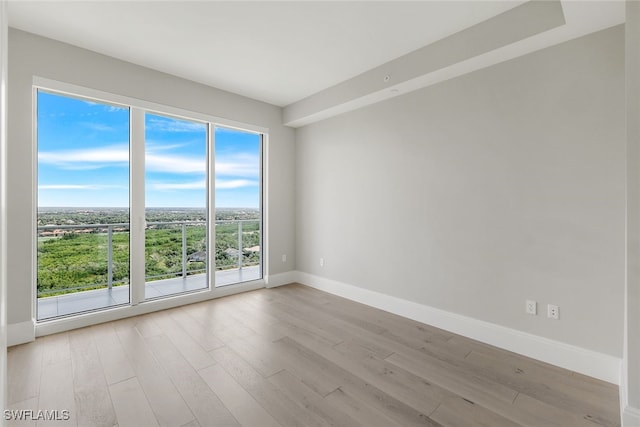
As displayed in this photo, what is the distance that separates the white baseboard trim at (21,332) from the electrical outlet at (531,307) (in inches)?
177

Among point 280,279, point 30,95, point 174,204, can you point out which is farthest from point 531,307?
point 30,95

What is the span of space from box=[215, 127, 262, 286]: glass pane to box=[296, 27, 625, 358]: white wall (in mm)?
1604

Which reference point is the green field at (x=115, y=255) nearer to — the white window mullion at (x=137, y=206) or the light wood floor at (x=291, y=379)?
the white window mullion at (x=137, y=206)

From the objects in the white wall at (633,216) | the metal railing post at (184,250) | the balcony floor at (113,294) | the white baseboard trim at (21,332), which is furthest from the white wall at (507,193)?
the white baseboard trim at (21,332)

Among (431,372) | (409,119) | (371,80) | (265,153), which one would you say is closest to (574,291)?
(431,372)

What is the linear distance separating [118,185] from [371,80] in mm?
3182

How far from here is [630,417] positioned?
4.88ft

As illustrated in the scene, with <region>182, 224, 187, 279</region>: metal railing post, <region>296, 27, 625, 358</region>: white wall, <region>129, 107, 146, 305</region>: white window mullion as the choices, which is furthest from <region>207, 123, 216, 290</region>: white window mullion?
<region>296, 27, 625, 358</region>: white wall

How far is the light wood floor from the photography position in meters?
1.71

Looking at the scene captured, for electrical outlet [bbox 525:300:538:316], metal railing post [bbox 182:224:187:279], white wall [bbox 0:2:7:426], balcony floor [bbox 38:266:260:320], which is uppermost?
white wall [bbox 0:2:7:426]

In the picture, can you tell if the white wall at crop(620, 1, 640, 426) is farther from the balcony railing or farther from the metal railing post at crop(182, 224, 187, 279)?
the metal railing post at crop(182, 224, 187, 279)

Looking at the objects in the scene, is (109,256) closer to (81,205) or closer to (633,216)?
(81,205)

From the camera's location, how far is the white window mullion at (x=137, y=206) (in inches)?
128

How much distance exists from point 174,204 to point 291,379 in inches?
108
